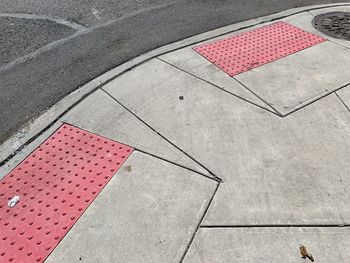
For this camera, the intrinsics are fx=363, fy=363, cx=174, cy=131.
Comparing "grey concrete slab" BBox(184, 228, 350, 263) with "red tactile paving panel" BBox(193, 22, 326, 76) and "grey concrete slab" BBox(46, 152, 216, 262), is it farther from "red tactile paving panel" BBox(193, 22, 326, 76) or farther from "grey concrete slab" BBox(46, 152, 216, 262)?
"red tactile paving panel" BBox(193, 22, 326, 76)

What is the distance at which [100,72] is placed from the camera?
15.8 feet

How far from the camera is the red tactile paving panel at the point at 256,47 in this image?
4735 mm

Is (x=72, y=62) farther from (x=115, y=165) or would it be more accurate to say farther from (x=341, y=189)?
(x=341, y=189)

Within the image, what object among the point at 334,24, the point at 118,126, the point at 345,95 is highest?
the point at 118,126

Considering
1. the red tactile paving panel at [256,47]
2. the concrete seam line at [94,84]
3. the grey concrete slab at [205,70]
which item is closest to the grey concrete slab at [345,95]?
the grey concrete slab at [205,70]

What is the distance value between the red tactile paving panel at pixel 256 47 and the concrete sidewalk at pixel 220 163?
135 millimetres

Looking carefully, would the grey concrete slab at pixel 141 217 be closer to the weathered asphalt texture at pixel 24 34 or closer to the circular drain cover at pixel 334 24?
the weathered asphalt texture at pixel 24 34

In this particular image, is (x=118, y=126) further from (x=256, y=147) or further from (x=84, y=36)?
(x=84, y=36)

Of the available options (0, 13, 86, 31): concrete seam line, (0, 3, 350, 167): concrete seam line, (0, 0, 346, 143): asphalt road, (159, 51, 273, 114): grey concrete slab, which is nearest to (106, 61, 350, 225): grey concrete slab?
(159, 51, 273, 114): grey concrete slab

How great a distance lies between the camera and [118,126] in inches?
150

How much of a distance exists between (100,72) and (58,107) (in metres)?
0.88

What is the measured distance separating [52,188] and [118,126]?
0.98m

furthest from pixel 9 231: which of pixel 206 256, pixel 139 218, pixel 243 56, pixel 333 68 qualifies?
pixel 333 68

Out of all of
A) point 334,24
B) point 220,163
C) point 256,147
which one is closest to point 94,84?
point 220,163
